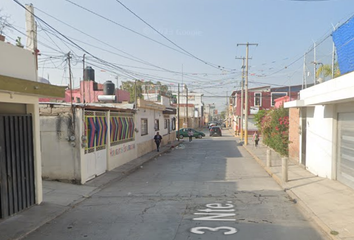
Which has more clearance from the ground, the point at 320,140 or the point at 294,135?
the point at 320,140

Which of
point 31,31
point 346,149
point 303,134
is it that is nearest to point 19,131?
point 31,31

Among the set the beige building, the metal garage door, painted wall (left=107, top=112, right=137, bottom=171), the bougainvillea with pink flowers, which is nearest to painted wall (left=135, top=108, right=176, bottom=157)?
painted wall (left=107, top=112, right=137, bottom=171)

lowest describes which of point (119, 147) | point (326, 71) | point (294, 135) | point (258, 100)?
point (119, 147)

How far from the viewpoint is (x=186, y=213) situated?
685 cm

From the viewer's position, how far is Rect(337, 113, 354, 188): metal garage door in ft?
28.8

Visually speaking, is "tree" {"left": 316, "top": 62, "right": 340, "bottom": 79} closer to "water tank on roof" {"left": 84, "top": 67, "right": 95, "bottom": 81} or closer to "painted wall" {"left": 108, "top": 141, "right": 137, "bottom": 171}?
"painted wall" {"left": 108, "top": 141, "right": 137, "bottom": 171}

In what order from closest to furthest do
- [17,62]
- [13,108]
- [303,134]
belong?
[17,62]
[13,108]
[303,134]

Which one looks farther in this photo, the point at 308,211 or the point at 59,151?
the point at 59,151

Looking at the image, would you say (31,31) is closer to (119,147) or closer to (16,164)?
(16,164)

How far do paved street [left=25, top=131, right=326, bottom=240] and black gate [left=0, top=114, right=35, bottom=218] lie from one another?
1.10 meters

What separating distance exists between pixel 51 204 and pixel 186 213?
152 inches

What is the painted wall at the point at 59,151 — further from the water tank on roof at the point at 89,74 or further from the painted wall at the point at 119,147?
the water tank on roof at the point at 89,74

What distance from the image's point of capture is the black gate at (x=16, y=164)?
636 centimetres

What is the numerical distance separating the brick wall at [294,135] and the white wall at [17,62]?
12353 millimetres
